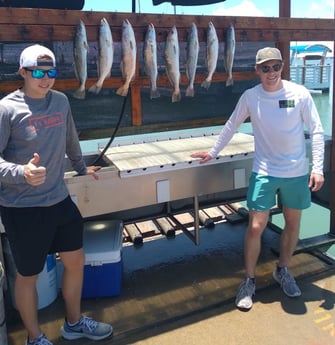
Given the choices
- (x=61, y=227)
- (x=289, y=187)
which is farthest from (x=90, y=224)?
(x=289, y=187)

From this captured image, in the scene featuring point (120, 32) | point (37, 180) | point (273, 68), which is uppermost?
point (120, 32)

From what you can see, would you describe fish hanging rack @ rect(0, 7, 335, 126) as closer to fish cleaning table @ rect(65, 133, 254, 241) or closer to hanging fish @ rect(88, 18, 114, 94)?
hanging fish @ rect(88, 18, 114, 94)

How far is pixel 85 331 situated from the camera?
2395 mm

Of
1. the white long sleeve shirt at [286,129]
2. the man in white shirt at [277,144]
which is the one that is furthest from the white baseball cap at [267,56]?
the white long sleeve shirt at [286,129]

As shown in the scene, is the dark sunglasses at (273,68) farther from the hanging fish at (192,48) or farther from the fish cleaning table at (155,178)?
the fish cleaning table at (155,178)

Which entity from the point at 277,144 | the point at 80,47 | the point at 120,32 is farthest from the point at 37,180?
the point at 277,144

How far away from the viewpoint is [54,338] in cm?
246

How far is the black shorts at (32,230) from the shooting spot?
1.97 meters

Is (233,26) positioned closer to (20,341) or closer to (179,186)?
(179,186)

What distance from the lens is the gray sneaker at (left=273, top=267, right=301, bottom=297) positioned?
279cm

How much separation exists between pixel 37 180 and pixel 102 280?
1.35m

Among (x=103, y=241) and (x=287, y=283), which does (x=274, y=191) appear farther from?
(x=103, y=241)

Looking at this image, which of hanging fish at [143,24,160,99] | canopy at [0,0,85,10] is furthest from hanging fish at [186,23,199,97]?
canopy at [0,0,85,10]

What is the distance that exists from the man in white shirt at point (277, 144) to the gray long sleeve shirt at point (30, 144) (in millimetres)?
1297
